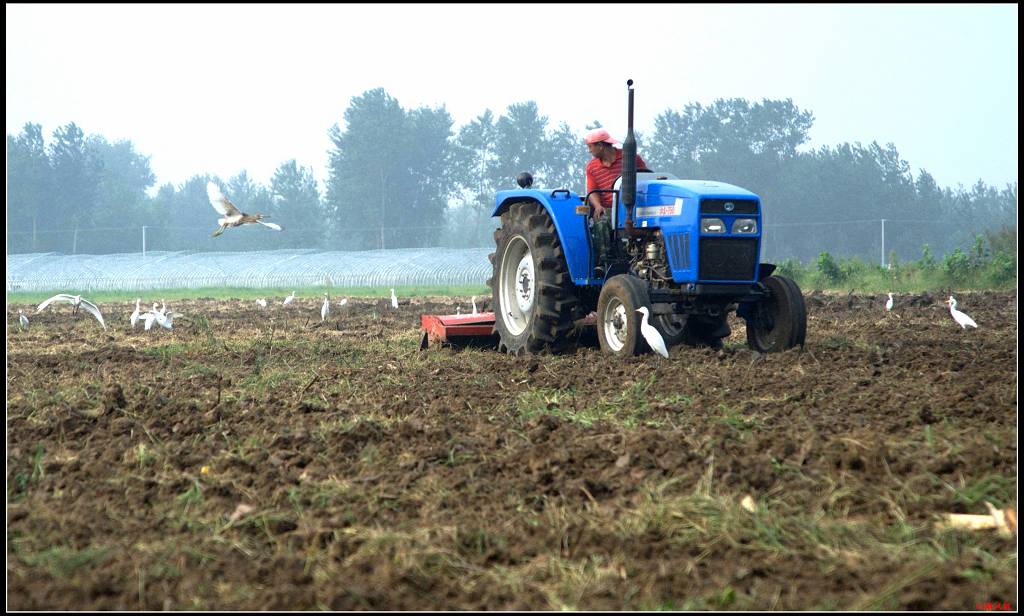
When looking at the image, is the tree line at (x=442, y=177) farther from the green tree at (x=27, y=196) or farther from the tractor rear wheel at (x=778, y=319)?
the tractor rear wheel at (x=778, y=319)

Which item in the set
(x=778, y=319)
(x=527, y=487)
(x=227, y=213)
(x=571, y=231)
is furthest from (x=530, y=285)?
(x=527, y=487)


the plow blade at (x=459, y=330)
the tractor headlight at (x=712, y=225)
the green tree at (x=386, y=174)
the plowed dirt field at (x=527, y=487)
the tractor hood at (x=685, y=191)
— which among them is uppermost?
the green tree at (x=386, y=174)

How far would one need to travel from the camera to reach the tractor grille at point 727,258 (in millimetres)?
8273

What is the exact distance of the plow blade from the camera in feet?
33.4

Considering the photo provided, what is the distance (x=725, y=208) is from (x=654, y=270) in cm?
78

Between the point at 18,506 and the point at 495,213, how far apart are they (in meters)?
6.42

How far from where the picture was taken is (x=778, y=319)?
8.79 metres

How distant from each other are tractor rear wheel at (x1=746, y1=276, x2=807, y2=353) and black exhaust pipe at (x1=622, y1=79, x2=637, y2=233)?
4.44ft

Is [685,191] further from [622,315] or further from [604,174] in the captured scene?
[622,315]

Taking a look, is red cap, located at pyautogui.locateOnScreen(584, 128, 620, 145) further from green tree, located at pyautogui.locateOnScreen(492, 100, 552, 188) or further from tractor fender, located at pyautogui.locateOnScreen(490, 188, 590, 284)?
green tree, located at pyautogui.locateOnScreen(492, 100, 552, 188)

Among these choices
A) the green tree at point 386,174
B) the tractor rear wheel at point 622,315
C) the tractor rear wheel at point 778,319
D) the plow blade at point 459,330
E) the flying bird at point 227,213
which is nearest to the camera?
the tractor rear wheel at point 622,315

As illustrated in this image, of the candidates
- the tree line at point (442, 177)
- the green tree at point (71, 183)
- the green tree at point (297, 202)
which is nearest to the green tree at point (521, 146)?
the tree line at point (442, 177)

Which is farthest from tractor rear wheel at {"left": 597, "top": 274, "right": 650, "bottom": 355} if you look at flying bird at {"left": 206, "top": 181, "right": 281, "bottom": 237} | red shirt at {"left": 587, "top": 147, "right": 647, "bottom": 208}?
flying bird at {"left": 206, "top": 181, "right": 281, "bottom": 237}

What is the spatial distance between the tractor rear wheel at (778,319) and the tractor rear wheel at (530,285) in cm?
156
